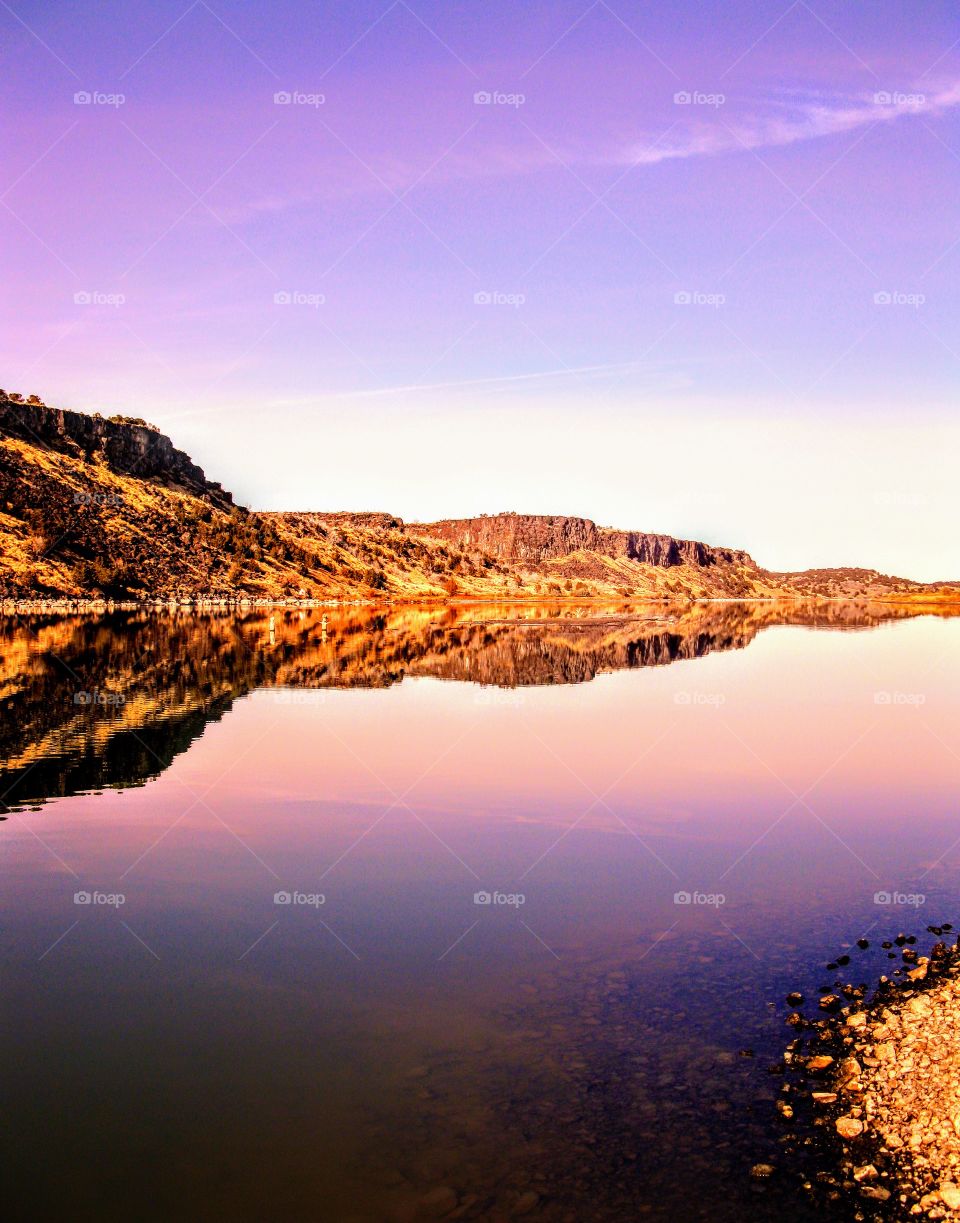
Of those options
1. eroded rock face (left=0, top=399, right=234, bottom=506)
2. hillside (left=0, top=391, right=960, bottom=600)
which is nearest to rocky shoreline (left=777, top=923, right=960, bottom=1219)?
hillside (left=0, top=391, right=960, bottom=600)

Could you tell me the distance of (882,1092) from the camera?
32.2 feet

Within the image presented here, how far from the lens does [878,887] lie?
56.2 ft

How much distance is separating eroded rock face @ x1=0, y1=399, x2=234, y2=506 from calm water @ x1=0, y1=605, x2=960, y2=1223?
136 m

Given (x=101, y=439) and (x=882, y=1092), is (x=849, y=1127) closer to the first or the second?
(x=882, y=1092)

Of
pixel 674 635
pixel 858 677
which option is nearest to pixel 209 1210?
pixel 858 677

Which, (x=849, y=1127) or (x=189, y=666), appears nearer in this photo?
(x=849, y=1127)

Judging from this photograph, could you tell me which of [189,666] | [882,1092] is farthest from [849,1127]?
[189,666]

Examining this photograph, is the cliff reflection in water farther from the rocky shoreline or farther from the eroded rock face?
the eroded rock face

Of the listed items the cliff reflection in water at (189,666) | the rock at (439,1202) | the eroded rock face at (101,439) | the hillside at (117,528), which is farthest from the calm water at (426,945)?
the eroded rock face at (101,439)

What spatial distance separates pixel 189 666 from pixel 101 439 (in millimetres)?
134030

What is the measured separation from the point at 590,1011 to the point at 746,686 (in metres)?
40.4

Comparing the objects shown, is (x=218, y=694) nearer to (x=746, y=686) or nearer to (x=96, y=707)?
(x=96, y=707)

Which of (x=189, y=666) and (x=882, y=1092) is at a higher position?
(x=189, y=666)

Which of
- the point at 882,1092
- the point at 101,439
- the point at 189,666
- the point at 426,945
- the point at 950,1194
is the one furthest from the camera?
the point at 101,439
